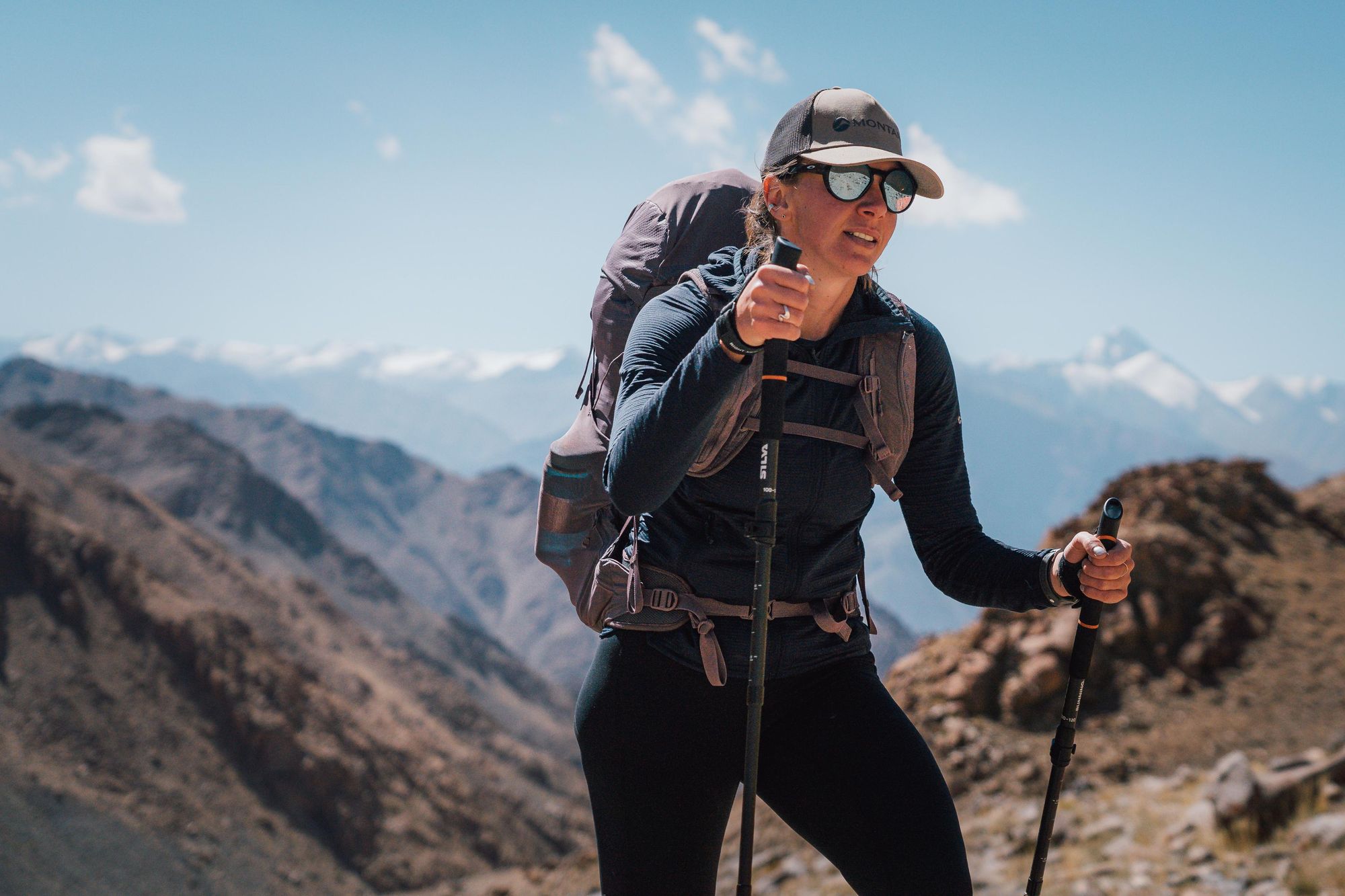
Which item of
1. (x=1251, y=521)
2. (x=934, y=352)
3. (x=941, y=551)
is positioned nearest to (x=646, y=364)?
(x=934, y=352)

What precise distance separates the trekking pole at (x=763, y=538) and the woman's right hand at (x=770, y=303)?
63 mm

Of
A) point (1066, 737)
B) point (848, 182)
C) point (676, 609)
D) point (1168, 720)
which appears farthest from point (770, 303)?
point (1168, 720)

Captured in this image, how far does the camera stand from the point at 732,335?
1.92 m

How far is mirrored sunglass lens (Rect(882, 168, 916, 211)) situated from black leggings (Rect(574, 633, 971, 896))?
1014 millimetres

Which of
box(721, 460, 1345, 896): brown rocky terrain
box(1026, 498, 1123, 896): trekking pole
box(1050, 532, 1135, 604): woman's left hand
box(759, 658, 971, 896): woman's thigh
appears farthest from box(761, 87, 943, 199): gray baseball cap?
box(721, 460, 1345, 896): brown rocky terrain

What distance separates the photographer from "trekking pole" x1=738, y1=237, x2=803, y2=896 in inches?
81.4

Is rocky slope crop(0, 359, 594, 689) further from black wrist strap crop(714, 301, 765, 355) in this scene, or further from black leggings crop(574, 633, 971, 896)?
black wrist strap crop(714, 301, 765, 355)

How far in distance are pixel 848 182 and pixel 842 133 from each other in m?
0.12

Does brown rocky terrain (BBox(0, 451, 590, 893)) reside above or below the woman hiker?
below

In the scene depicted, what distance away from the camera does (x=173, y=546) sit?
34.7m

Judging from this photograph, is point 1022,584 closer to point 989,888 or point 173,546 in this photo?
point 989,888

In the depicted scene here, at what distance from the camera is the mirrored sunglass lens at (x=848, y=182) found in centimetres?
219

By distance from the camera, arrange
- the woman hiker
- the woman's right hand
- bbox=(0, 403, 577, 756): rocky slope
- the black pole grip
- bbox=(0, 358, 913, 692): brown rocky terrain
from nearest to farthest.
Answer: the woman's right hand
the black pole grip
the woman hiker
bbox=(0, 403, 577, 756): rocky slope
bbox=(0, 358, 913, 692): brown rocky terrain

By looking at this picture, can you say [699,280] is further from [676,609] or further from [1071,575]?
[1071,575]
